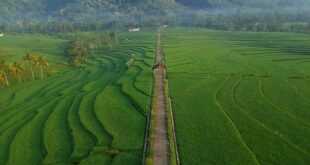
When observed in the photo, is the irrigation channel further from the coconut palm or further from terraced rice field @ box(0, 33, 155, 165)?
the coconut palm

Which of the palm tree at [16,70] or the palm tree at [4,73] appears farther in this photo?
the palm tree at [16,70]

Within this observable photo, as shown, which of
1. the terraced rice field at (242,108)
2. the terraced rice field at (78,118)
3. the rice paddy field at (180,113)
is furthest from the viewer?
the terraced rice field at (78,118)

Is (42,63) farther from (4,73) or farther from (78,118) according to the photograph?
(78,118)

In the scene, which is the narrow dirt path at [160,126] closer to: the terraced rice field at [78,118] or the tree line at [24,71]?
the terraced rice field at [78,118]

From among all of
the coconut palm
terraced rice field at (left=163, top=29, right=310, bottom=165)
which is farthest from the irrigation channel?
the coconut palm

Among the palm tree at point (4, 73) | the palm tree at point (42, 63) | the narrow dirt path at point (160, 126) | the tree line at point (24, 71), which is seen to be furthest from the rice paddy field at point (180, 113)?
the palm tree at point (42, 63)

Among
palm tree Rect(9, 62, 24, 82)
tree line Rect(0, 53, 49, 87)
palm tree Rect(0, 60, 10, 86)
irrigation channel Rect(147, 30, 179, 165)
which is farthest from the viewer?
tree line Rect(0, 53, 49, 87)

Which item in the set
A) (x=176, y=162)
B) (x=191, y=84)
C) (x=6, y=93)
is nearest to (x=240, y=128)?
(x=176, y=162)

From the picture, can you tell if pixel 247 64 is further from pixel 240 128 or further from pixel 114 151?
pixel 114 151
